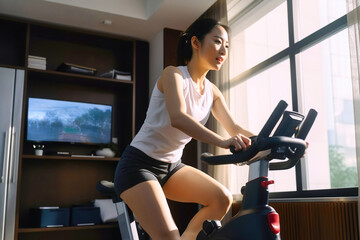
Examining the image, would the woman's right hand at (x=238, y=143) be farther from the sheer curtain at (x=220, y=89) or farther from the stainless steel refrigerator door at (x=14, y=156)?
the stainless steel refrigerator door at (x=14, y=156)

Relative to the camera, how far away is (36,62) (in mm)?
4105

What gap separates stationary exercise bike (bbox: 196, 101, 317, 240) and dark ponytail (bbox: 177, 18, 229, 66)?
632 millimetres

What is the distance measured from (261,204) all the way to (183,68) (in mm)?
726

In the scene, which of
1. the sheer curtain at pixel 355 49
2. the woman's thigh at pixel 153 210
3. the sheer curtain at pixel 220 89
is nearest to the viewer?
the woman's thigh at pixel 153 210

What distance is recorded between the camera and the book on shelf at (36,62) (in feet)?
13.4

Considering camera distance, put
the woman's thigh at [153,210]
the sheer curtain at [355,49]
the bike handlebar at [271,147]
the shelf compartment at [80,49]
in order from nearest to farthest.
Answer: the bike handlebar at [271,147] < the woman's thigh at [153,210] < the sheer curtain at [355,49] < the shelf compartment at [80,49]

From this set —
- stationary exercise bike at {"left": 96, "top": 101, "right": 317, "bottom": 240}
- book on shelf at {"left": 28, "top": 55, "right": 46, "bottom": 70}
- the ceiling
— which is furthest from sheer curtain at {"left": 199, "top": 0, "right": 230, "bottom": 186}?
stationary exercise bike at {"left": 96, "top": 101, "right": 317, "bottom": 240}

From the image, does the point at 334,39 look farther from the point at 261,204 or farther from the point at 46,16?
the point at 46,16

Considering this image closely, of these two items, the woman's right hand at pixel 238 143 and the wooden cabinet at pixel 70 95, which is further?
the wooden cabinet at pixel 70 95

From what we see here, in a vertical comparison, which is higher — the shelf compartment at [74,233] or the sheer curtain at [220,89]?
the sheer curtain at [220,89]

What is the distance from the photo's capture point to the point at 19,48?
4.32 metres

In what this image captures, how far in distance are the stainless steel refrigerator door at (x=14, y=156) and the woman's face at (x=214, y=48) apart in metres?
2.64

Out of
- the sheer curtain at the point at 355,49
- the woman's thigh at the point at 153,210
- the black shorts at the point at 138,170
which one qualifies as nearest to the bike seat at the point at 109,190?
the black shorts at the point at 138,170

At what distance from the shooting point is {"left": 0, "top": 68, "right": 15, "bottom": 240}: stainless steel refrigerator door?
3672 mm
